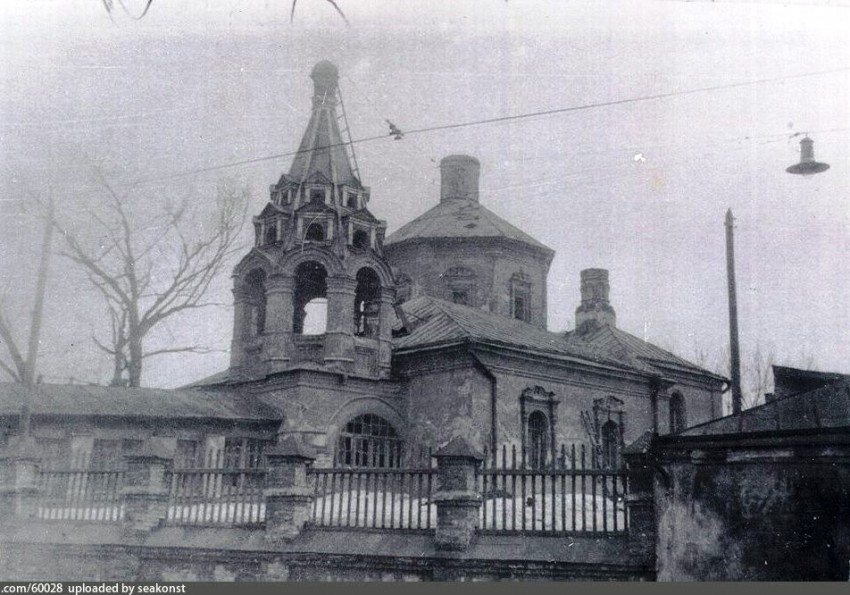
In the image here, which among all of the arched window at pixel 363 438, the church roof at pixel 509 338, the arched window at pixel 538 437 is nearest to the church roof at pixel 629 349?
the church roof at pixel 509 338

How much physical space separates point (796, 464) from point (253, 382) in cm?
1372

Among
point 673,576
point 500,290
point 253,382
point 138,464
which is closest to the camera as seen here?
point 673,576

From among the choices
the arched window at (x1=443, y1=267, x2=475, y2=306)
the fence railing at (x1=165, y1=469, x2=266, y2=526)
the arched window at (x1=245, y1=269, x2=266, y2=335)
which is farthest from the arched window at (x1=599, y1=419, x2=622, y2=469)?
the fence railing at (x1=165, y1=469, x2=266, y2=526)

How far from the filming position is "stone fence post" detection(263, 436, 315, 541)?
12.7 metres

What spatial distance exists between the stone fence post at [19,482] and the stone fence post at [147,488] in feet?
6.92

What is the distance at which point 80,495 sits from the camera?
48.9ft

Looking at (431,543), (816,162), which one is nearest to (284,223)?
(431,543)

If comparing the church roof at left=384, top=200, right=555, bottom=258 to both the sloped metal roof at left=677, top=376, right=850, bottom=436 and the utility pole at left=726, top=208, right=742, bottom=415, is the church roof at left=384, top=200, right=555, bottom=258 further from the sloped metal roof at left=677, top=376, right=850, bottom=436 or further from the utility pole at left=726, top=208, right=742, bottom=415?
the sloped metal roof at left=677, top=376, right=850, bottom=436

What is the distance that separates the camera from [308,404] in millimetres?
18922

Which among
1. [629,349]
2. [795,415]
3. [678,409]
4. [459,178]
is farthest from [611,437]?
[795,415]

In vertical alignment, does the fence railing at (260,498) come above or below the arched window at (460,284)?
below

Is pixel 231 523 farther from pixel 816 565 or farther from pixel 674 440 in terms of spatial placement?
pixel 816 565

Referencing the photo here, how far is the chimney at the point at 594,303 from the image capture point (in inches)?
1193

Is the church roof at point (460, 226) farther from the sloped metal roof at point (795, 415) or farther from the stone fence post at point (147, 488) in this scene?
the sloped metal roof at point (795, 415)
